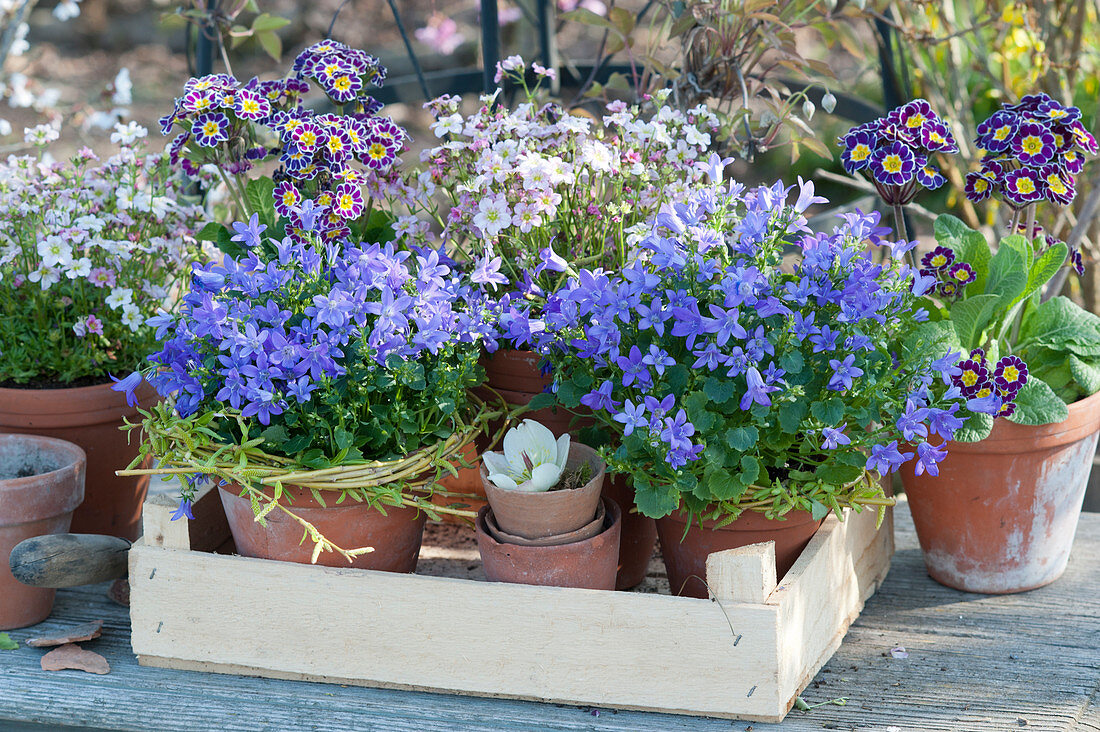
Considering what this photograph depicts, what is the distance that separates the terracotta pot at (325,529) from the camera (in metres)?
1.31

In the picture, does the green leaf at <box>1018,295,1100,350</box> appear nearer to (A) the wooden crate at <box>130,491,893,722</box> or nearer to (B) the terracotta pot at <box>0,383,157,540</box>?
(A) the wooden crate at <box>130,491,893,722</box>

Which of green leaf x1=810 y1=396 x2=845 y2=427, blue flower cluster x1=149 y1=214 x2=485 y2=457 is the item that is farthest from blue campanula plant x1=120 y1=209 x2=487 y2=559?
green leaf x1=810 y1=396 x2=845 y2=427

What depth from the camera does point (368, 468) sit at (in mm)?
1279

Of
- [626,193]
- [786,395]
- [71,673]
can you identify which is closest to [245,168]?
[626,193]

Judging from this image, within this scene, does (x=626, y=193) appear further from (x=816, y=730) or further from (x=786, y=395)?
(x=816, y=730)

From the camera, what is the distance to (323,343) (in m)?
1.21

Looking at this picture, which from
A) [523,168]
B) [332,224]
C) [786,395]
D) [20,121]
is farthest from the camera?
[20,121]

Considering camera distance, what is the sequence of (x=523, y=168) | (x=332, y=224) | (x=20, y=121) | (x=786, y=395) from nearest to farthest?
(x=786, y=395) < (x=523, y=168) < (x=332, y=224) < (x=20, y=121)

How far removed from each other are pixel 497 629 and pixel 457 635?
52 mm

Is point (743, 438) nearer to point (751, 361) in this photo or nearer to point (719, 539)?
point (751, 361)

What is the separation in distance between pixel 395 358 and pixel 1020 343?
931 mm

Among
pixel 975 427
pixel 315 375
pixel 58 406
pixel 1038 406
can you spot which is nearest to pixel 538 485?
pixel 315 375

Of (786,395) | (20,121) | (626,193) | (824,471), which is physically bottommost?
(20,121)

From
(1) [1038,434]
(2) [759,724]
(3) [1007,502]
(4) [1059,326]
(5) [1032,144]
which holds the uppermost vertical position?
(5) [1032,144]
